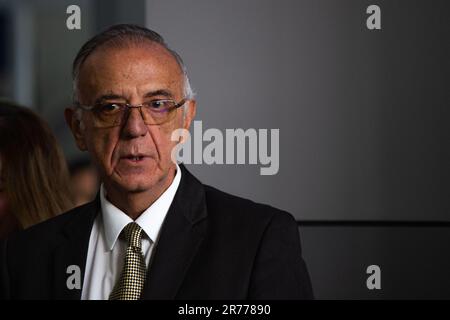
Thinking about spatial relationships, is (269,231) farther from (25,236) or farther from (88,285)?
(25,236)

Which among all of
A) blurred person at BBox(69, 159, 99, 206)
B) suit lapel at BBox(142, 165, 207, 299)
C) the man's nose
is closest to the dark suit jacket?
suit lapel at BBox(142, 165, 207, 299)

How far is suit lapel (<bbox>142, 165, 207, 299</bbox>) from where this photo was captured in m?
0.89

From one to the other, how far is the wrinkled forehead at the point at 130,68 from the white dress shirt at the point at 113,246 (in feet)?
0.50

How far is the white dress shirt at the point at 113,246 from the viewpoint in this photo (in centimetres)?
93

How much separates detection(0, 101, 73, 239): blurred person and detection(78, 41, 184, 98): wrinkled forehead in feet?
1.23

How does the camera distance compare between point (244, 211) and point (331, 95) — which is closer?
point (244, 211)

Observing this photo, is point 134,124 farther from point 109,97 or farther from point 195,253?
point 195,253

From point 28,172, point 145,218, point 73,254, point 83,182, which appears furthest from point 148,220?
point 83,182

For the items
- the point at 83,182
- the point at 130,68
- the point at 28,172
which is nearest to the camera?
the point at 130,68

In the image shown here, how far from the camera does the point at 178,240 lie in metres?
0.92

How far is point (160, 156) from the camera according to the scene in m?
0.91

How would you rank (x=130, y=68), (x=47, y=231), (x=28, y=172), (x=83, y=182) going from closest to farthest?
(x=130, y=68)
(x=47, y=231)
(x=28, y=172)
(x=83, y=182)

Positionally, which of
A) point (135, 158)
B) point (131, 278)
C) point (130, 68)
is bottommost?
point (131, 278)

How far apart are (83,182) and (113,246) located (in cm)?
59
